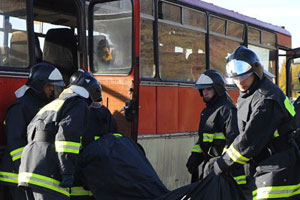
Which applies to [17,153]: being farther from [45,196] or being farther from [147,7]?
[147,7]

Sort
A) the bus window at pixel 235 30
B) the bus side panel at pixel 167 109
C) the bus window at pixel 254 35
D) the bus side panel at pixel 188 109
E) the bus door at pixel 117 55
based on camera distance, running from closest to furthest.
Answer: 1. the bus door at pixel 117 55
2. the bus side panel at pixel 167 109
3. the bus side panel at pixel 188 109
4. the bus window at pixel 235 30
5. the bus window at pixel 254 35

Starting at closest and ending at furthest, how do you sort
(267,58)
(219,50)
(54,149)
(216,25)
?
1. (54,149)
2. (216,25)
3. (219,50)
4. (267,58)

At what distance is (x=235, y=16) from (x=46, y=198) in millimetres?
6339

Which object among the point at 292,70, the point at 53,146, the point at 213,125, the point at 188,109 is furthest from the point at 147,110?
the point at 292,70

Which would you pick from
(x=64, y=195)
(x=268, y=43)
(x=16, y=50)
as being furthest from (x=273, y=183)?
(x=268, y=43)

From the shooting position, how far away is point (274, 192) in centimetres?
407

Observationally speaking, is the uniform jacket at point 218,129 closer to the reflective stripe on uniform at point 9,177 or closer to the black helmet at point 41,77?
the black helmet at point 41,77

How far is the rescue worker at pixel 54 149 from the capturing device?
4.20m

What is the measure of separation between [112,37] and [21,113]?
7.51 feet

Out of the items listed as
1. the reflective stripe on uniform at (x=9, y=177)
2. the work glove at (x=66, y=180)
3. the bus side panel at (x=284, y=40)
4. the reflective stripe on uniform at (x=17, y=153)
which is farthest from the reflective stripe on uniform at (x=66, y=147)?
the bus side panel at (x=284, y=40)

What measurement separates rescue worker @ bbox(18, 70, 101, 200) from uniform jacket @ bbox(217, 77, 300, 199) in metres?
1.34

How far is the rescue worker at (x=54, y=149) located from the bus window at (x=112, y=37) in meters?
2.07

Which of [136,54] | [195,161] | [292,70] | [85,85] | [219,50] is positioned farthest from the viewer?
[292,70]

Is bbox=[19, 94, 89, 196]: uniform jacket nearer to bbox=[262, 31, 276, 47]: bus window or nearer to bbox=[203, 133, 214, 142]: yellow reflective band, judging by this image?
bbox=[203, 133, 214, 142]: yellow reflective band
